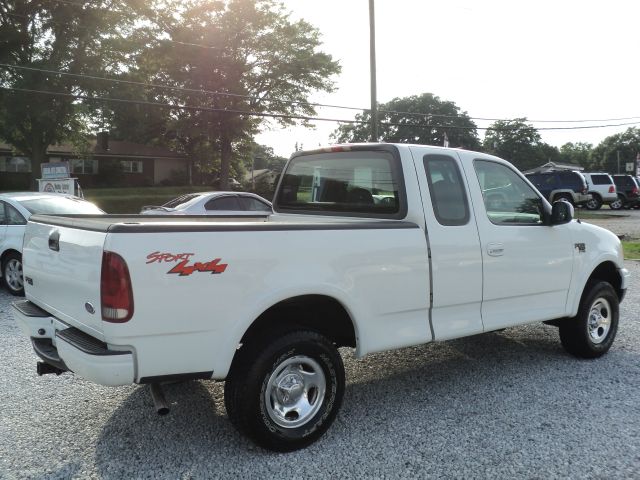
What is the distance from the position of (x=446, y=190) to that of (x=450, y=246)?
0.48 meters

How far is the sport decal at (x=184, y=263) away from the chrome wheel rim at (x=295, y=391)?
763 mm

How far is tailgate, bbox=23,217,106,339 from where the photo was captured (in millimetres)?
2930

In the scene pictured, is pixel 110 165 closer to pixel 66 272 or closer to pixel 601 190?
pixel 601 190

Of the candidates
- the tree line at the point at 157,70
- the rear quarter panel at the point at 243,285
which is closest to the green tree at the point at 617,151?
the tree line at the point at 157,70

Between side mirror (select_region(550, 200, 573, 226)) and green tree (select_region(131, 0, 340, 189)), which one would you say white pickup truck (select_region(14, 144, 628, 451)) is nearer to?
side mirror (select_region(550, 200, 573, 226))

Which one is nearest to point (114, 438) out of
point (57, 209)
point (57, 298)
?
point (57, 298)

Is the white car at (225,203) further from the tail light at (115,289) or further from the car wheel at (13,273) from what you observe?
the tail light at (115,289)

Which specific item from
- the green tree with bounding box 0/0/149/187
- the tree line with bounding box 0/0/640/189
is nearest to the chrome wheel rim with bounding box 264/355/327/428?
the tree line with bounding box 0/0/640/189

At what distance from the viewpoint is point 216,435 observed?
3.60 meters

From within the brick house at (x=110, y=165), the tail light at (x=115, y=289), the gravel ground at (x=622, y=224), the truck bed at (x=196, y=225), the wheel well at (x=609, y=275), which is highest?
the brick house at (x=110, y=165)

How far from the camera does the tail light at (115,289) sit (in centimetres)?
277

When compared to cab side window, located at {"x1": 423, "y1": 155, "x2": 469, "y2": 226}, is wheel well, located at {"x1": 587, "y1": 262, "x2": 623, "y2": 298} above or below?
below

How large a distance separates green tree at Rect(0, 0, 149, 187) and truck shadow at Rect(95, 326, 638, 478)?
28.1m

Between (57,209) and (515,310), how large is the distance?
22.8 feet
